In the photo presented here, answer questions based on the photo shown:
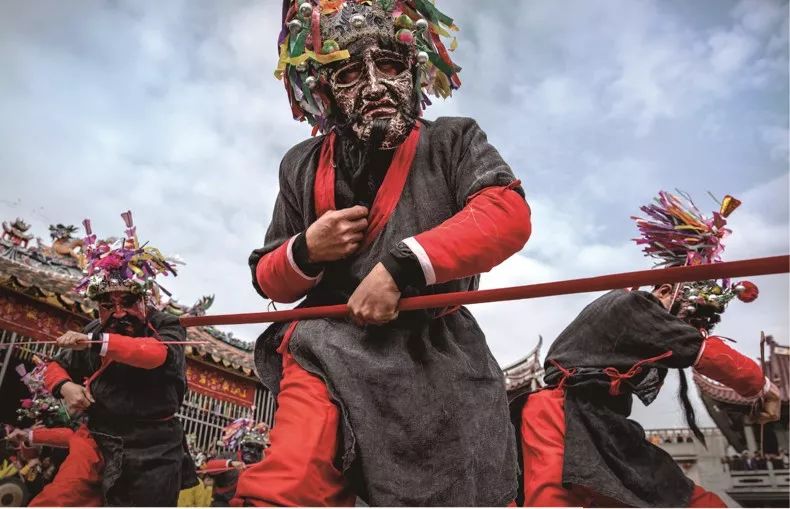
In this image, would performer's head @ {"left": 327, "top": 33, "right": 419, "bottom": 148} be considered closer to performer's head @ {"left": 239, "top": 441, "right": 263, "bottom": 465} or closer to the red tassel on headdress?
the red tassel on headdress

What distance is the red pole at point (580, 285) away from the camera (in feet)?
4.66

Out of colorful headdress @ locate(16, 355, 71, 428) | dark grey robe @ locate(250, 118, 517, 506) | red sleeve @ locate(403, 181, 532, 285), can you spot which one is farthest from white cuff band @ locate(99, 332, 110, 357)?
colorful headdress @ locate(16, 355, 71, 428)

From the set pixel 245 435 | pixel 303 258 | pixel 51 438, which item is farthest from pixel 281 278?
pixel 245 435

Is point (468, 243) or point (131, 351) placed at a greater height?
point (468, 243)

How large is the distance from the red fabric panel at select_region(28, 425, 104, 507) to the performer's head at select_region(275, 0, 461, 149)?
3065mm

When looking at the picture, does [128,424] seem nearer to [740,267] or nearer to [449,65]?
[449,65]

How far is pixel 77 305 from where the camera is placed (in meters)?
9.59

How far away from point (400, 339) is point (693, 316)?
257 cm

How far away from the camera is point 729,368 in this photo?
3260mm

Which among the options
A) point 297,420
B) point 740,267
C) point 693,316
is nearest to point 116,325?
point 297,420

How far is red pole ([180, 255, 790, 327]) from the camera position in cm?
142

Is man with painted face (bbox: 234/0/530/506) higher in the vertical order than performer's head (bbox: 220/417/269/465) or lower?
higher

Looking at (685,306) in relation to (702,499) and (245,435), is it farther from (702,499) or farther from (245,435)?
(245,435)

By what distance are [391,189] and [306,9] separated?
27.1 inches
